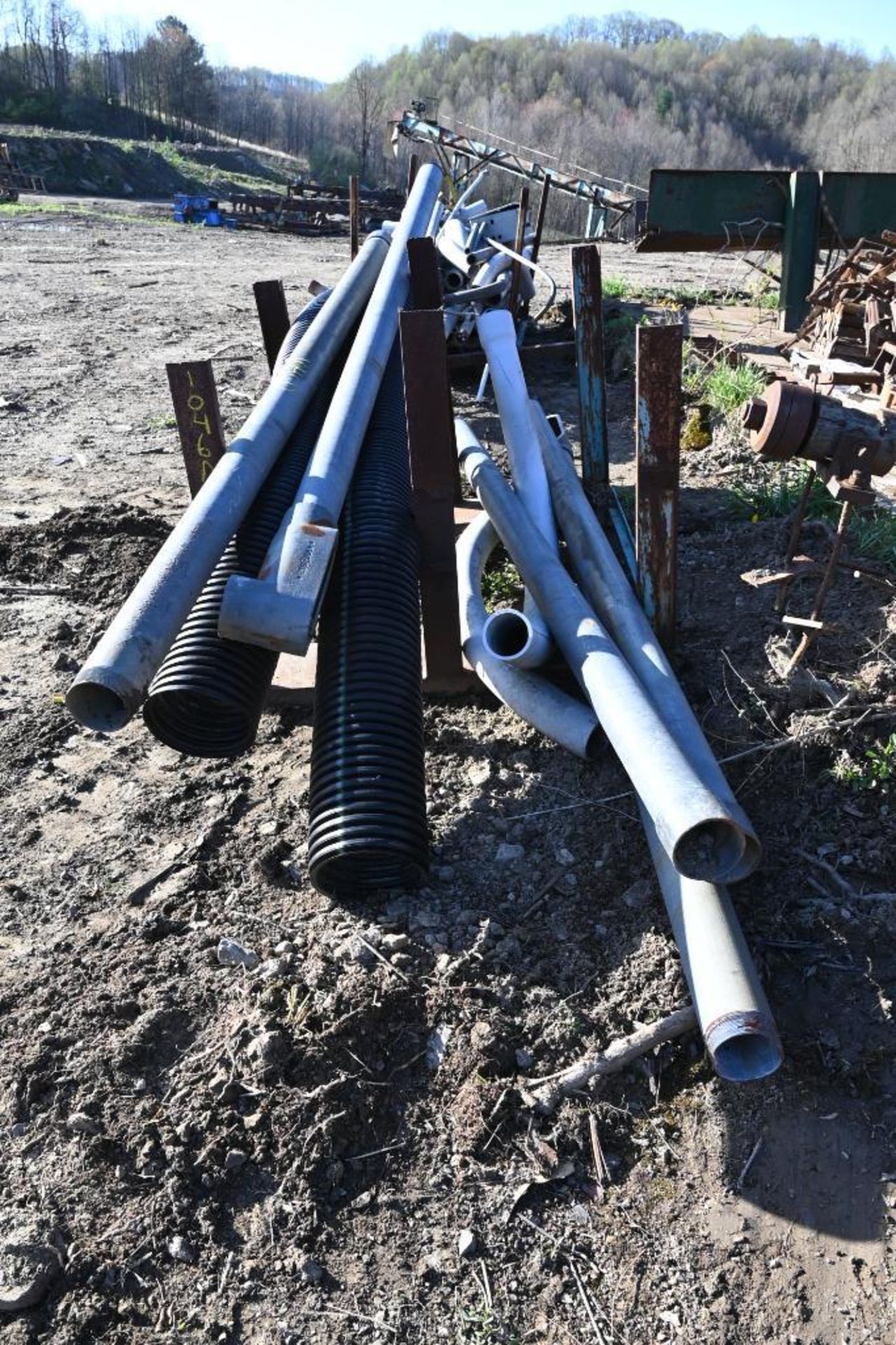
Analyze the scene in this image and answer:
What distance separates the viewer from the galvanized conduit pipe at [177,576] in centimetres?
228

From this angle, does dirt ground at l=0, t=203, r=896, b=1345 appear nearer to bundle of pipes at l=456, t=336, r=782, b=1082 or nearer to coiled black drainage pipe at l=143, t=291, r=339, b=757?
bundle of pipes at l=456, t=336, r=782, b=1082

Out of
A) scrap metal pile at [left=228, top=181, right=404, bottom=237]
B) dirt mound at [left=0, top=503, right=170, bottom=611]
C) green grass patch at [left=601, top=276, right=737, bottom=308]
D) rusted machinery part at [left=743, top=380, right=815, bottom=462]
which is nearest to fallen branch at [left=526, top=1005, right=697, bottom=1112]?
rusted machinery part at [left=743, top=380, right=815, bottom=462]

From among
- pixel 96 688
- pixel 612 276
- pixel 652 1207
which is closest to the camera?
pixel 652 1207

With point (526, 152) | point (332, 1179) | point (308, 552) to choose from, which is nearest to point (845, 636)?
point (308, 552)

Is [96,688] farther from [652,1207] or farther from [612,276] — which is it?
[612,276]

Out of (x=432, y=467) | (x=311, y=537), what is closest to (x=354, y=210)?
(x=432, y=467)

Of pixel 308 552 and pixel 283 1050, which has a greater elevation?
pixel 308 552

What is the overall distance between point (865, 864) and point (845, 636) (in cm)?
97

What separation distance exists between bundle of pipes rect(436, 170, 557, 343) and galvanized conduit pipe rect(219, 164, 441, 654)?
273cm

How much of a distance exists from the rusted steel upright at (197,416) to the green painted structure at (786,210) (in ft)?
16.8

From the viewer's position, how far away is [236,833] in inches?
123

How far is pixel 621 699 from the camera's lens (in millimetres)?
2592

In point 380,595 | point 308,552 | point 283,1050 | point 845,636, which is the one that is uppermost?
point 308,552

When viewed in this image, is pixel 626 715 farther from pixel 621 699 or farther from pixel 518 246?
pixel 518 246
